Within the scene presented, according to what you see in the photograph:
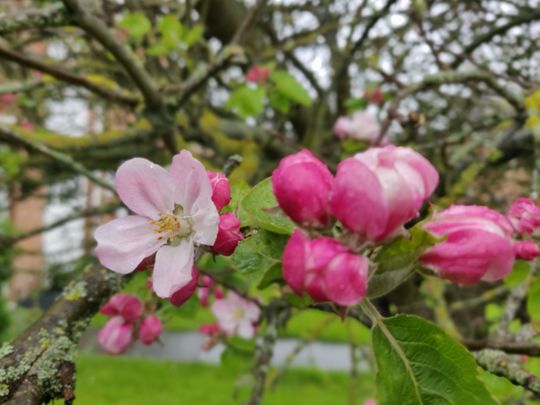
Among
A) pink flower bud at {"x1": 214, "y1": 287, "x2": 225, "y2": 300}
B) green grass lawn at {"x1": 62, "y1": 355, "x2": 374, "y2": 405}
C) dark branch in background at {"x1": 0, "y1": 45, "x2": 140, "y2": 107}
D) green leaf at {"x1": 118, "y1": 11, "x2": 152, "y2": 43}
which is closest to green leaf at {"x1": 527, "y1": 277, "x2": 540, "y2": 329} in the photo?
pink flower bud at {"x1": 214, "y1": 287, "x2": 225, "y2": 300}

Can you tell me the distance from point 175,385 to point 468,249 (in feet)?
24.1

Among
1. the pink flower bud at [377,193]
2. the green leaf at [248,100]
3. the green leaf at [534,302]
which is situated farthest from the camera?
the green leaf at [248,100]

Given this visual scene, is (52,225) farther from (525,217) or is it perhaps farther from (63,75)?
(525,217)

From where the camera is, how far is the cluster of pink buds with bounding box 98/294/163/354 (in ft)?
4.64

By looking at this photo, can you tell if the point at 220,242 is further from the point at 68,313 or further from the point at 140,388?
the point at 140,388

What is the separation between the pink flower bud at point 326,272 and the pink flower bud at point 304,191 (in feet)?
0.12

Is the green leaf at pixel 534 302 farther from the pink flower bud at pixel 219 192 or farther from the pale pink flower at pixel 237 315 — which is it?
the pale pink flower at pixel 237 315

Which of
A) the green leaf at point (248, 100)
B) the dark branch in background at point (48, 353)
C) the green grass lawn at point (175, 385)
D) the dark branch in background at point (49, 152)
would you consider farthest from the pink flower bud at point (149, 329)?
the green grass lawn at point (175, 385)

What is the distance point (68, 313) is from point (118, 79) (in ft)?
13.3

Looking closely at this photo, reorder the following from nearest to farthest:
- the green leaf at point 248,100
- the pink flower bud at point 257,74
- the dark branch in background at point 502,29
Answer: the green leaf at point 248,100, the pink flower bud at point 257,74, the dark branch in background at point 502,29

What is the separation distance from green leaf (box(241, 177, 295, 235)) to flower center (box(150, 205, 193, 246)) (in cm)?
12

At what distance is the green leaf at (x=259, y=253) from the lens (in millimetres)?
749

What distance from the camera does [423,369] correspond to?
2.49ft

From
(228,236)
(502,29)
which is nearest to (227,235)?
(228,236)
